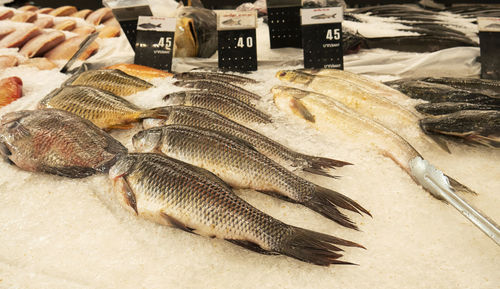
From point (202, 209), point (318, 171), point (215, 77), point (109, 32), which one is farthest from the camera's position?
point (109, 32)

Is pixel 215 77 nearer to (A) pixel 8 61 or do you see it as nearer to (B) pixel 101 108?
(B) pixel 101 108

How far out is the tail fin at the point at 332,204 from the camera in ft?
4.91

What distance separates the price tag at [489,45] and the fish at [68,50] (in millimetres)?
3166

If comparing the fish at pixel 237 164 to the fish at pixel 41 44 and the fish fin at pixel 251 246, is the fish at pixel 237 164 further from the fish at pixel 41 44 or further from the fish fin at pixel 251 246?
the fish at pixel 41 44

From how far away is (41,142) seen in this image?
177 cm

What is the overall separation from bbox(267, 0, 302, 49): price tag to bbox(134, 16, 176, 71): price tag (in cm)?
94

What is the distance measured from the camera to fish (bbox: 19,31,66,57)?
11.4 ft

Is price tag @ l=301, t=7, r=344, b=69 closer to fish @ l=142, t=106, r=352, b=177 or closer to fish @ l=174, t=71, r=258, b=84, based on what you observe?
fish @ l=174, t=71, r=258, b=84

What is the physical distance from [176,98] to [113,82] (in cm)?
51

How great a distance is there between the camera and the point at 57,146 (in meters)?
1.76

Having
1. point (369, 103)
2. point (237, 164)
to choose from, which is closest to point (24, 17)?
point (237, 164)

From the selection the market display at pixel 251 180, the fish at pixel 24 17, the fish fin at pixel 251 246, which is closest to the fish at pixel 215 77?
the market display at pixel 251 180

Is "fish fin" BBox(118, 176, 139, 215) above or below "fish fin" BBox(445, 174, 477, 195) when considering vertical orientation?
above

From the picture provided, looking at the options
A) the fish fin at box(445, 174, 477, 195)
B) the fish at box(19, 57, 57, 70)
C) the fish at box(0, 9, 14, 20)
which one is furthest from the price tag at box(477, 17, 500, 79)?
the fish at box(0, 9, 14, 20)
